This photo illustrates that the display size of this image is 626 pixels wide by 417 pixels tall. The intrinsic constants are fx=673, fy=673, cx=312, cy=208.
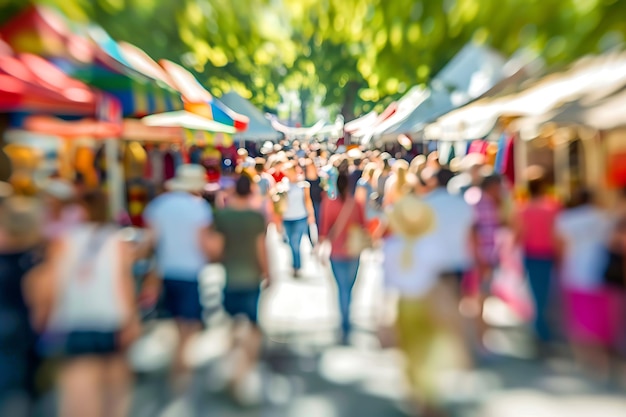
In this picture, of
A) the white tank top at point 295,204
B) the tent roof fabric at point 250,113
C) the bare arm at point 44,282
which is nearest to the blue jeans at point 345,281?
the bare arm at point 44,282

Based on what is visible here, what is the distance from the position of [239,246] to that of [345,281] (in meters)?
1.71

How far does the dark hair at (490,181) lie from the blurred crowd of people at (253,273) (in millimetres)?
13

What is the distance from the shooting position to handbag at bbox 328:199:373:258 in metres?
6.48

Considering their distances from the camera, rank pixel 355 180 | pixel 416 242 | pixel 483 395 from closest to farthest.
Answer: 1. pixel 416 242
2. pixel 483 395
3. pixel 355 180

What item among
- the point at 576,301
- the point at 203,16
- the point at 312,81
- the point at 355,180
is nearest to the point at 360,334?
the point at 576,301

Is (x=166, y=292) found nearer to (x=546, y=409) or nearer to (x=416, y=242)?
(x=416, y=242)

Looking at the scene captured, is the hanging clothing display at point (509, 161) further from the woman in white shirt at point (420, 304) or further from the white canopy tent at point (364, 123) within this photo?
the white canopy tent at point (364, 123)

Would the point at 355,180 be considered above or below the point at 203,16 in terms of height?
below

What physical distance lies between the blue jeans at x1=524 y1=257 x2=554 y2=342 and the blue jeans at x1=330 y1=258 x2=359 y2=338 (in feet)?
5.39

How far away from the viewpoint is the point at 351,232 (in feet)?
21.3

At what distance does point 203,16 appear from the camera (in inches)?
703

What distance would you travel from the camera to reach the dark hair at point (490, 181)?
6.20 m

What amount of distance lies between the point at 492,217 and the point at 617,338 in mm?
1486

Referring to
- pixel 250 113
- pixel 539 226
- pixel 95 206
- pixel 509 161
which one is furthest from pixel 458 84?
pixel 95 206
